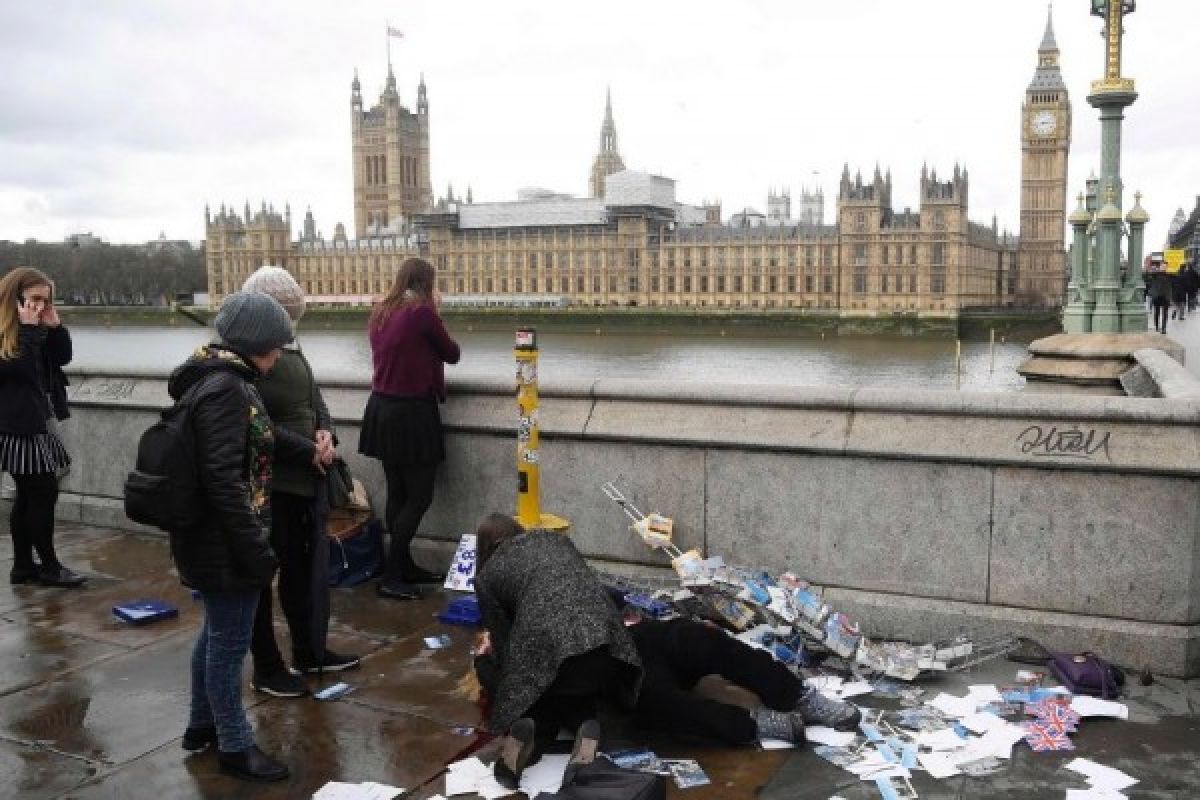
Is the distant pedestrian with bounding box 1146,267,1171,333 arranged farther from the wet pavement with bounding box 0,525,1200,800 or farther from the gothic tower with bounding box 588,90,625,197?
the gothic tower with bounding box 588,90,625,197

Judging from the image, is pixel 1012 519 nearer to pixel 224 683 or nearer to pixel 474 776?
pixel 474 776

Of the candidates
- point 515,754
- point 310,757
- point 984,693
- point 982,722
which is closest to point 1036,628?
point 984,693

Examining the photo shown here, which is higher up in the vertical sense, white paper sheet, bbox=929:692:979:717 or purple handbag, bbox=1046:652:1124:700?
purple handbag, bbox=1046:652:1124:700

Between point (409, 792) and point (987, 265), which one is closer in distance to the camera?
point (409, 792)

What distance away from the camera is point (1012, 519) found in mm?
4719

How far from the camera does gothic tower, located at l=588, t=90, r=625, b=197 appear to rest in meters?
148

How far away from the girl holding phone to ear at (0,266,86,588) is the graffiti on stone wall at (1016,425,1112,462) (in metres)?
5.02

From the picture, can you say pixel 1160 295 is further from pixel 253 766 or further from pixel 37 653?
pixel 253 766

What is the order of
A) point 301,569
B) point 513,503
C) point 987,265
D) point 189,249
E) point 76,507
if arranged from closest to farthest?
1. point 301,569
2. point 513,503
3. point 76,507
4. point 987,265
5. point 189,249

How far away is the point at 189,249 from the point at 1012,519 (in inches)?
7015

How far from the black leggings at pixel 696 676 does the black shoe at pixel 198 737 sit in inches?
61.0

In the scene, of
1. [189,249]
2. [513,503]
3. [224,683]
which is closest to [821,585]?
[513,503]

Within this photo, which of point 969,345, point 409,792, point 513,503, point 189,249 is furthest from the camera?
point 189,249

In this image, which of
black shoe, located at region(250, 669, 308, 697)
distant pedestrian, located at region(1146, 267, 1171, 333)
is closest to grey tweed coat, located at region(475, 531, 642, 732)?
black shoe, located at region(250, 669, 308, 697)
